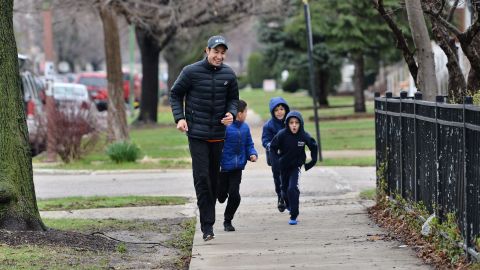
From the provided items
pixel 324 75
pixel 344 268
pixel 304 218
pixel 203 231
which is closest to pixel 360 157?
pixel 304 218

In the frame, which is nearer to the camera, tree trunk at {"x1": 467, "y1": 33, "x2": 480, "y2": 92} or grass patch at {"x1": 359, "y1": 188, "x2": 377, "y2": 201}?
tree trunk at {"x1": 467, "y1": 33, "x2": 480, "y2": 92}

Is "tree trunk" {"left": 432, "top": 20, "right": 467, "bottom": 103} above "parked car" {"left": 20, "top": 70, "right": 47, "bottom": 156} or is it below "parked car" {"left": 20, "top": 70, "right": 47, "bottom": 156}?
above

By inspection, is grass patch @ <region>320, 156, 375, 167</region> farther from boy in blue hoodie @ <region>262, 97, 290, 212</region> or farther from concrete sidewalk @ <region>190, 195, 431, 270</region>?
boy in blue hoodie @ <region>262, 97, 290, 212</region>

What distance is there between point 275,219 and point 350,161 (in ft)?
29.4

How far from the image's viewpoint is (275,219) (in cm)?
1167

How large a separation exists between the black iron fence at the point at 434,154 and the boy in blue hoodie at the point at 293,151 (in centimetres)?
94

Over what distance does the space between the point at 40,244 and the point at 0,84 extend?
164 cm

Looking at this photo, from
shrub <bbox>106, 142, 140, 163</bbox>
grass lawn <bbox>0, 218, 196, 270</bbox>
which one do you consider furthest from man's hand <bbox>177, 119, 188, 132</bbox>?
shrub <bbox>106, 142, 140, 163</bbox>

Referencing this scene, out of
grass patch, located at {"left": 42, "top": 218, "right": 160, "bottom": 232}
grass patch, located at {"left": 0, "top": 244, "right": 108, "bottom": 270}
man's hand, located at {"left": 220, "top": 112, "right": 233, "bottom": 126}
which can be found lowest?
grass patch, located at {"left": 42, "top": 218, "right": 160, "bottom": 232}

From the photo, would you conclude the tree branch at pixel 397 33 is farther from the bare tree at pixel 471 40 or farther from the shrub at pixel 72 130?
the shrub at pixel 72 130

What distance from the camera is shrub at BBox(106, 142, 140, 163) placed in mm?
21219

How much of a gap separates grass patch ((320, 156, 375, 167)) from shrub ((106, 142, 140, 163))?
403cm

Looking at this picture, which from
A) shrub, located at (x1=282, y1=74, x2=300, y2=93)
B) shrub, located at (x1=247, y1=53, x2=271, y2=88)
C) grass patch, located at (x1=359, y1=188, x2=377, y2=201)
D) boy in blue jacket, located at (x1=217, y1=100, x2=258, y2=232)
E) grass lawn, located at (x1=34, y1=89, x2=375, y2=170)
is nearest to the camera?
boy in blue jacket, located at (x1=217, y1=100, x2=258, y2=232)

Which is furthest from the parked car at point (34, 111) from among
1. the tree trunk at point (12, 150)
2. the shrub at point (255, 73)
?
the shrub at point (255, 73)
